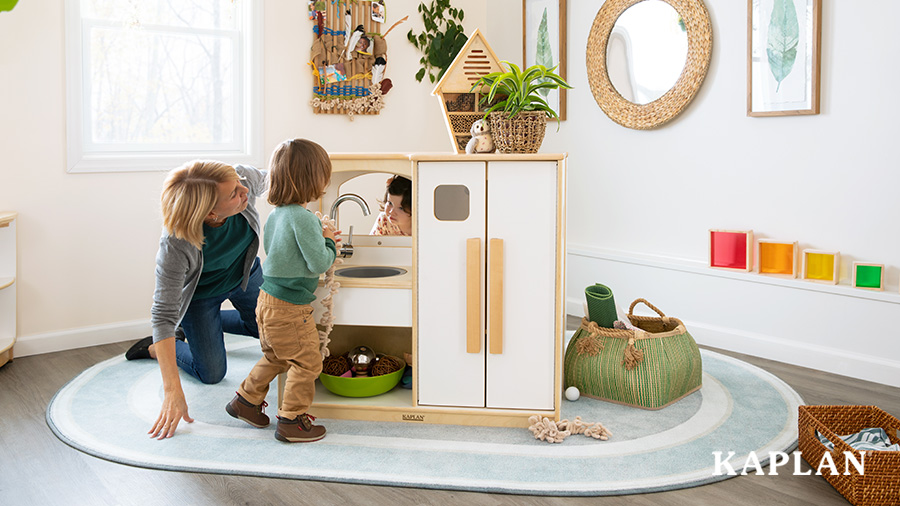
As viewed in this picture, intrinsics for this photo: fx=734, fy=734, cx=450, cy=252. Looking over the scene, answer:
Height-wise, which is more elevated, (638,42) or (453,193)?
(638,42)

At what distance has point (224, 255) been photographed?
266cm

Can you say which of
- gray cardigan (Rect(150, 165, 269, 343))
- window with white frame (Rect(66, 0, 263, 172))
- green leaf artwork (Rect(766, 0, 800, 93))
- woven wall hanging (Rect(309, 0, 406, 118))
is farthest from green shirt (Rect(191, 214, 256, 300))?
green leaf artwork (Rect(766, 0, 800, 93))

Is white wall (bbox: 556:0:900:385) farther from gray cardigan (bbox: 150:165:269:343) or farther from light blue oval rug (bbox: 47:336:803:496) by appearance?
gray cardigan (bbox: 150:165:269:343)

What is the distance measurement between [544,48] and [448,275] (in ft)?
8.01

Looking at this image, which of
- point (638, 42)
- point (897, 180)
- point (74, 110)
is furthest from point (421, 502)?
point (638, 42)

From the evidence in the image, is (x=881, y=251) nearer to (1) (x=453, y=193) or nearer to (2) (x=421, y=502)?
(1) (x=453, y=193)

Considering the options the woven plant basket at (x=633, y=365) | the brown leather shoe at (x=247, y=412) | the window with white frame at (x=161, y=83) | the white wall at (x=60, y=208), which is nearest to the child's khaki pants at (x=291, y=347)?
the brown leather shoe at (x=247, y=412)

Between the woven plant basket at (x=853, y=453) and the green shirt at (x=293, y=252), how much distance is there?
1455mm

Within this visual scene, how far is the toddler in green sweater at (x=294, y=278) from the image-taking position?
215 centimetres

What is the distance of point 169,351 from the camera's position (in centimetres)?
223

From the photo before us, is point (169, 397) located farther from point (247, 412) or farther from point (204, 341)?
point (204, 341)

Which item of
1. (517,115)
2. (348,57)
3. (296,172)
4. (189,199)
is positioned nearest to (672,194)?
(517,115)

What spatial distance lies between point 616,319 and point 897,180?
1240 millimetres

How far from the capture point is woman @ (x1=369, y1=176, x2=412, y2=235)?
286 centimetres
